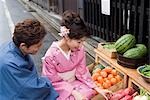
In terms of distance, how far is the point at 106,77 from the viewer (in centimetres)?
563

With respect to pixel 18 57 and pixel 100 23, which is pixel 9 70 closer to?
pixel 18 57

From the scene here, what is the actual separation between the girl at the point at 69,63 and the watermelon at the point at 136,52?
0.79 metres

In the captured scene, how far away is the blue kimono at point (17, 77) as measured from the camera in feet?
11.9

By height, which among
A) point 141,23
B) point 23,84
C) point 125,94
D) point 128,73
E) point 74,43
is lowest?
point 125,94

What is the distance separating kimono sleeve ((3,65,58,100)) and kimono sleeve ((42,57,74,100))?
0.54 metres

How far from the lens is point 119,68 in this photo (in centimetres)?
529

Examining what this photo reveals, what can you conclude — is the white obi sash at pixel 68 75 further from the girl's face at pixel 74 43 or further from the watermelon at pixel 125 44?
the watermelon at pixel 125 44

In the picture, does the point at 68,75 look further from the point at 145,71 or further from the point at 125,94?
the point at 145,71

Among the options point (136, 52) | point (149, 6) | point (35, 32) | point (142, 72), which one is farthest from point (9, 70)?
point (149, 6)

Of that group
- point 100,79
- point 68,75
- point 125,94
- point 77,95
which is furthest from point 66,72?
point 100,79

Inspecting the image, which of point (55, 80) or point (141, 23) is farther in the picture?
point (141, 23)

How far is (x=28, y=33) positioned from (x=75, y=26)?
2.84ft

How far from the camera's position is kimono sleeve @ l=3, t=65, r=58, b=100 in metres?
3.62

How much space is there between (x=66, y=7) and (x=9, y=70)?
357 inches
